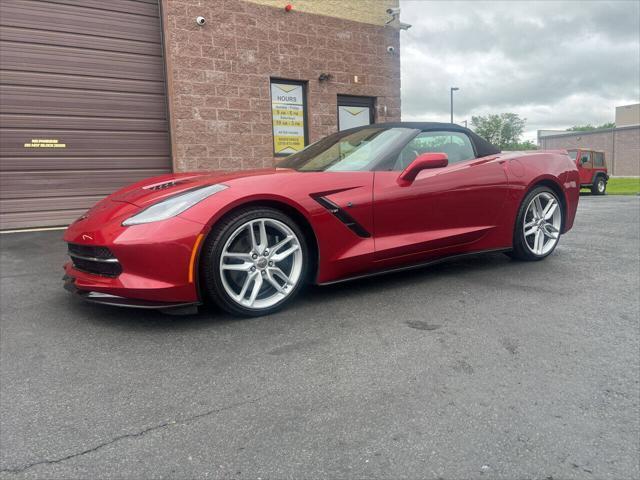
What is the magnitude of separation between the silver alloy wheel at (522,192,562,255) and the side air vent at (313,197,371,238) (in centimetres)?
179

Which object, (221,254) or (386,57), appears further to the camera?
(386,57)

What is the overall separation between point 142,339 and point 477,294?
2237 millimetres

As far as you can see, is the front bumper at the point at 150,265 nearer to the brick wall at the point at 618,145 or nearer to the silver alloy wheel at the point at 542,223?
the silver alloy wheel at the point at 542,223

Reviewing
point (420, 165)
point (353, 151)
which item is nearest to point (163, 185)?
point (353, 151)

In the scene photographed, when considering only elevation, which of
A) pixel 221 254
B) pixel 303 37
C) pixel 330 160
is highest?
pixel 303 37

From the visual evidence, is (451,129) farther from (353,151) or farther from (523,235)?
(523,235)

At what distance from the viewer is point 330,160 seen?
11.4 ft

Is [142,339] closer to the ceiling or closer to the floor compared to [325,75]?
closer to the floor

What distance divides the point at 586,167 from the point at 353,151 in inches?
708

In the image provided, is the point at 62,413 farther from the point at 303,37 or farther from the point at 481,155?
the point at 303,37

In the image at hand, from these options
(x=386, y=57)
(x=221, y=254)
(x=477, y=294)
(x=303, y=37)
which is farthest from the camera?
(x=386, y=57)

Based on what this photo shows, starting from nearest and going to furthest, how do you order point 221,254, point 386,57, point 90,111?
1. point 221,254
2. point 90,111
3. point 386,57

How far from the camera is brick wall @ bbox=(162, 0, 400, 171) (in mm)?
7812

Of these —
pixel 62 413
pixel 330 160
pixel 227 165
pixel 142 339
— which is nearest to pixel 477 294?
pixel 330 160
